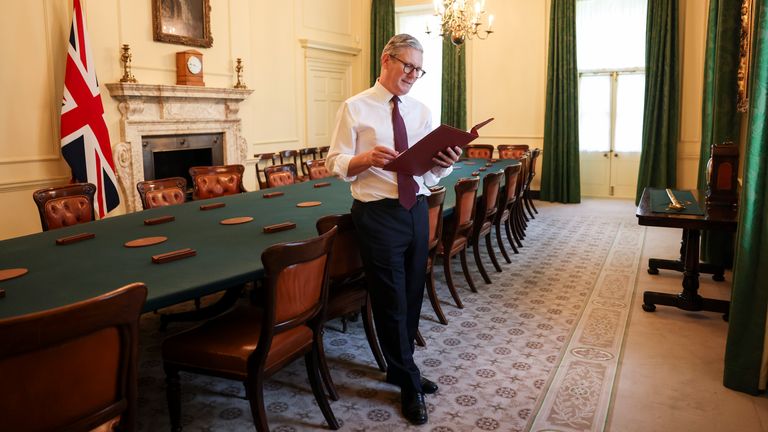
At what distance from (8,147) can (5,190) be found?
0.39 m

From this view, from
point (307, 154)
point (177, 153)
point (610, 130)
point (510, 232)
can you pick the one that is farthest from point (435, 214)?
point (610, 130)

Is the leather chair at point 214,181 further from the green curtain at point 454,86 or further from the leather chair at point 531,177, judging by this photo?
the green curtain at point 454,86

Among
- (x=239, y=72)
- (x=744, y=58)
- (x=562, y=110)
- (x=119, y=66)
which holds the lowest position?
(x=562, y=110)

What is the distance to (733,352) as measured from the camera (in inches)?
109

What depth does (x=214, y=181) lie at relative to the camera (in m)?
4.79

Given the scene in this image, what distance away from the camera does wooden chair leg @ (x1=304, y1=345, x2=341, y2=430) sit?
96.5 inches

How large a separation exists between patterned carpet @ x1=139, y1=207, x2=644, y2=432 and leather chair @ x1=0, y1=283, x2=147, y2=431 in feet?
3.05

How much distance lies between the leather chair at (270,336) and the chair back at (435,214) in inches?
40.8

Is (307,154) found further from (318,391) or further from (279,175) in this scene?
(318,391)

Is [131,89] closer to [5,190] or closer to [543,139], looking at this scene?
[5,190]

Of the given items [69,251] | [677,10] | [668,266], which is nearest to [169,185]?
[69,251]

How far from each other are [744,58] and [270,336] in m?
4.32

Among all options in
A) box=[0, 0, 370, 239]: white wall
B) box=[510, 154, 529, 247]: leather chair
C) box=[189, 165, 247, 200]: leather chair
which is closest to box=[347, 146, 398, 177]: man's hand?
box=[189, 165, 247, 200]: leather chair

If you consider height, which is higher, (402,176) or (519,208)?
(402,176)
